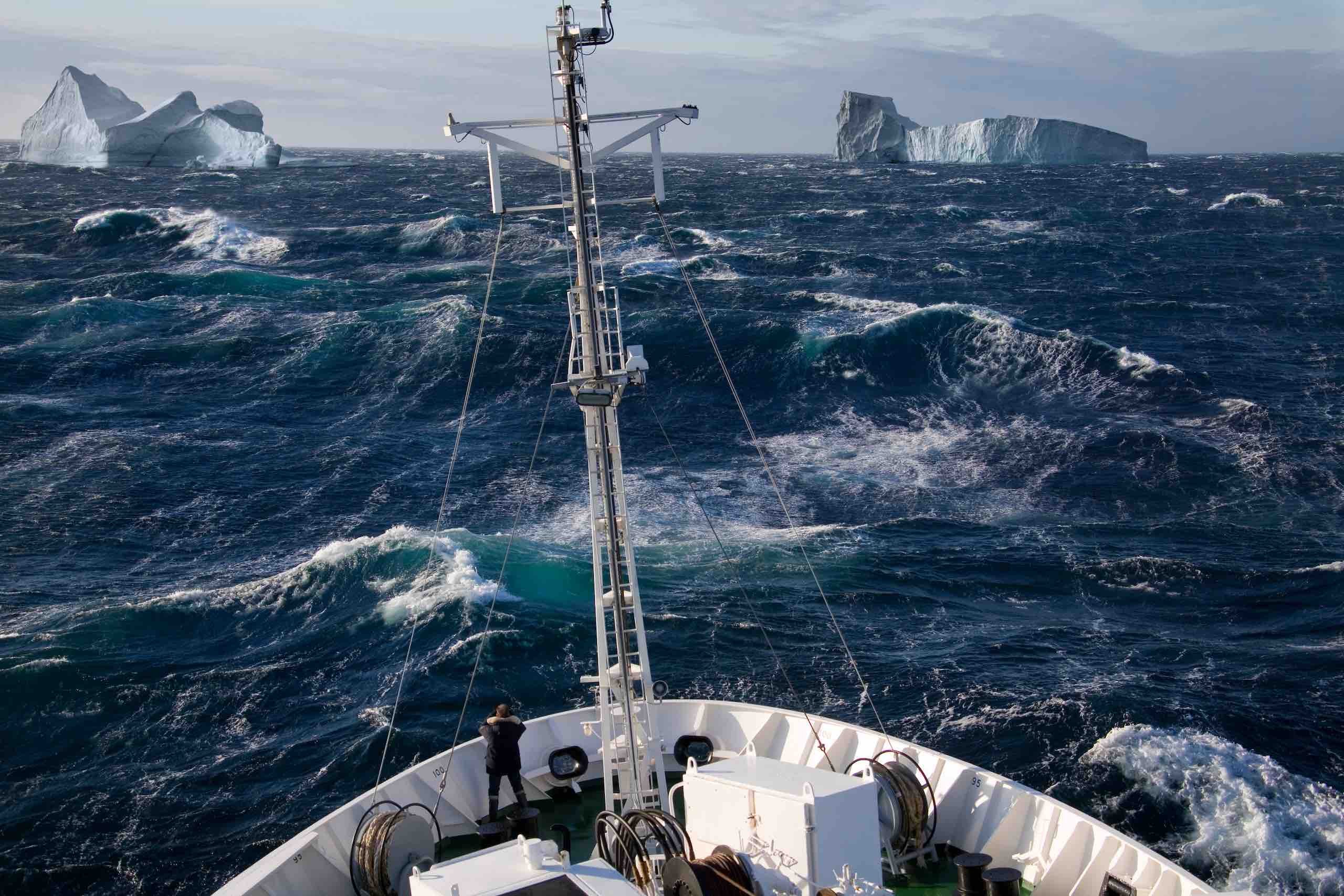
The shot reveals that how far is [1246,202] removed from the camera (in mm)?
111000

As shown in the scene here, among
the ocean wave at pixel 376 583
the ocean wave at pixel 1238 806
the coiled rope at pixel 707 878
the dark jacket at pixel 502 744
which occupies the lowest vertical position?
the ocean wave at pixel 1238 806

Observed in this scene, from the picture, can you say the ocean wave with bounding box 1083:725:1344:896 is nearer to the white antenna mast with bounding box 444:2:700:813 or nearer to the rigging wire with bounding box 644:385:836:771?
the rigging wire with bounding box 644:385:836:771

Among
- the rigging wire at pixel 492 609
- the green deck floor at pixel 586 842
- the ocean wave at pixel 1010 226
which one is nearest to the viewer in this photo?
the green deck floor at pixel 586 842

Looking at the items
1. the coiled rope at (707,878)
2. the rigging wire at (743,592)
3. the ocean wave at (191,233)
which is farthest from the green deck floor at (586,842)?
the ocean wave at (191,233)

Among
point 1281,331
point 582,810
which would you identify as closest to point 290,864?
point 582,810

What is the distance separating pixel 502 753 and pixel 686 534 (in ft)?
56.0

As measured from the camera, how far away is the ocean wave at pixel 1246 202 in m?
107

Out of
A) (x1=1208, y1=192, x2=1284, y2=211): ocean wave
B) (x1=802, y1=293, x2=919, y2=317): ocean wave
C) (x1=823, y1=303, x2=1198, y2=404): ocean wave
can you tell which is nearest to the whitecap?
(x1=802, y1=293, x2=919, y2=317): ocean wave

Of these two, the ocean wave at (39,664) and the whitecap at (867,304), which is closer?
the ocean wave at (39,664)

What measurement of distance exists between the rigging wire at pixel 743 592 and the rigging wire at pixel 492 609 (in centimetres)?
440

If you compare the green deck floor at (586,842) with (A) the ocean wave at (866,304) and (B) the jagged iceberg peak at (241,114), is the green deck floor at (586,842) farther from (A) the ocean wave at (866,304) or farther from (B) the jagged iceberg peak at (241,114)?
(B) the jagged iceberg peak at (241,114)

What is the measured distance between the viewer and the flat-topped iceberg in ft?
568

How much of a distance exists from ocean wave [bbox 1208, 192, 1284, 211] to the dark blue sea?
143 feet

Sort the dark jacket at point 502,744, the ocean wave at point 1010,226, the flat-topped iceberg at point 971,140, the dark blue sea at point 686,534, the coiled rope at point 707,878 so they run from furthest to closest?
the flat-topped iceberg at point 971,140 → the ocean wave at point 1010,226 → the dark blue sea at point 686,534 → the dark jacket at point 502,744 → the coiled rope at point 707,878
